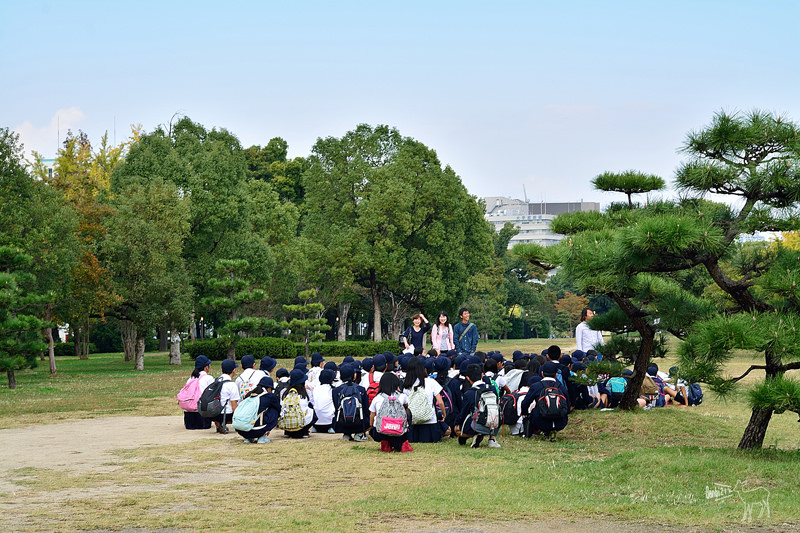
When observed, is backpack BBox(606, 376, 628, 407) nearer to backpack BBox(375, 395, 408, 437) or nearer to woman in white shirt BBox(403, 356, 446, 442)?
woman in white shirt BBox(403, 356, 446, 442)

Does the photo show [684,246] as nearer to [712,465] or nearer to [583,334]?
[712,465]

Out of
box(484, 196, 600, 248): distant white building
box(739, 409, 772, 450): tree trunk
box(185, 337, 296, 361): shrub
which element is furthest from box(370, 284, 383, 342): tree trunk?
box(484, 196, 600, 248): distant white building

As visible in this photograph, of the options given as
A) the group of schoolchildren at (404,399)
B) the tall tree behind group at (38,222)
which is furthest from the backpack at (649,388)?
the tall tree behind group at (38,222)

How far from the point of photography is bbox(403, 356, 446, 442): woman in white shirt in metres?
11.4

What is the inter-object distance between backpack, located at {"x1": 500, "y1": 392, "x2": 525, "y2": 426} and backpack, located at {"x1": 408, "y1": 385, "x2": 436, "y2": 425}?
1208 mm

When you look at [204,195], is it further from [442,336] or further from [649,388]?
[649,388]

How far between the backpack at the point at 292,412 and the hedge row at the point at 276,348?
2040cm

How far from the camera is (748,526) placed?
21.8 feet

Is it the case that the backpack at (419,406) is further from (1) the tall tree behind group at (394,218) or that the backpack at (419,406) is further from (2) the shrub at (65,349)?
(2) the shrub at (65,349)

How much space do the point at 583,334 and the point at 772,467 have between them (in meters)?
8.53

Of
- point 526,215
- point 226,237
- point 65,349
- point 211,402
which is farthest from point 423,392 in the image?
point 526,215

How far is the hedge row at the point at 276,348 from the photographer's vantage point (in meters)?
33.9

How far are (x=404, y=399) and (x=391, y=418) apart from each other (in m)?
0.46

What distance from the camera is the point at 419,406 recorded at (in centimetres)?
1153
